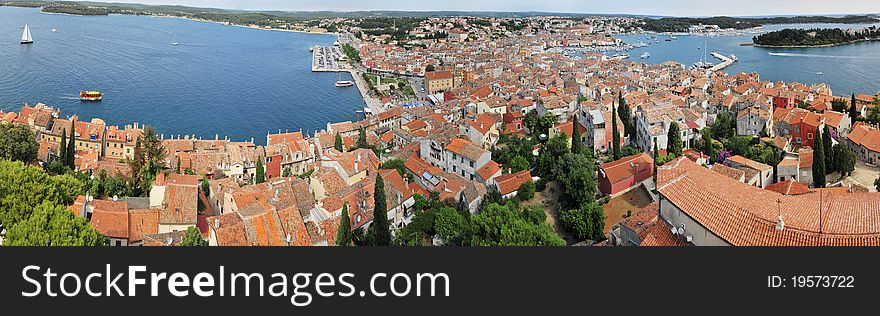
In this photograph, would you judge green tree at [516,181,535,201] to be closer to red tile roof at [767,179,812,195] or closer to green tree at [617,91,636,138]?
red tile roof at [767,179,812,195]

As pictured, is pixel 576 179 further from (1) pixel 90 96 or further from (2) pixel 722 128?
(1) pixel 90 96

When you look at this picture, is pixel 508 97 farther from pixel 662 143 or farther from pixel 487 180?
pixel 487 180

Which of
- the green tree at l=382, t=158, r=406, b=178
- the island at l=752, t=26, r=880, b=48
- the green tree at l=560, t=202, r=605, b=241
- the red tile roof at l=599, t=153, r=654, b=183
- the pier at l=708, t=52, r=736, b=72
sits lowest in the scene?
the green tree at l=560, t=202, r=605, b=241

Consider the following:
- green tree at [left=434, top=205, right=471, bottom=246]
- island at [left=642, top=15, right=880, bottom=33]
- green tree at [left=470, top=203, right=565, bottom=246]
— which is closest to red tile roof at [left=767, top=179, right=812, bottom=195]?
green tree at [left=470, top=203, right=565, bottom=246]

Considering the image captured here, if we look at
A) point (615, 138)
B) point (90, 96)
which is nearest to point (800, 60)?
point (615, 138)

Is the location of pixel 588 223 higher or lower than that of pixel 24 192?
lower

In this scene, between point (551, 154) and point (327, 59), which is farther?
point (327, 59)
